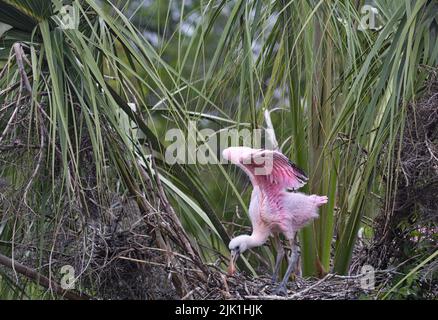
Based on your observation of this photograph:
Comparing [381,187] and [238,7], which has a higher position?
[238,7]

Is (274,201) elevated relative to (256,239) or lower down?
elevated

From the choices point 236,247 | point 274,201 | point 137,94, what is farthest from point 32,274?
point 274,201

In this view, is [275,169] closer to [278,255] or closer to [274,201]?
[274,201]

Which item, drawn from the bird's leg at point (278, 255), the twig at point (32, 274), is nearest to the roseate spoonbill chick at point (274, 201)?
the bird's leg at point (278, 255)

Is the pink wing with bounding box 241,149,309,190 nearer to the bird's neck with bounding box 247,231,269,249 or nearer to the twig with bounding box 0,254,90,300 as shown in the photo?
the bird's neck with bounding box 247,231,269,249

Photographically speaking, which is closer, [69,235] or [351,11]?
[69,235]

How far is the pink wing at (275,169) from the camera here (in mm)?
3322

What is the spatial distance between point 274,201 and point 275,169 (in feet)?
0.58

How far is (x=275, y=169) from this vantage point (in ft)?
11.4

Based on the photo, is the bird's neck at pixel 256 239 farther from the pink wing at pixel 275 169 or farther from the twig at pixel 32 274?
the twig at pixel 32 274

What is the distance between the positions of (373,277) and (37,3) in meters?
1.49
